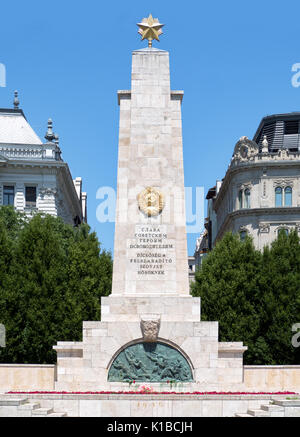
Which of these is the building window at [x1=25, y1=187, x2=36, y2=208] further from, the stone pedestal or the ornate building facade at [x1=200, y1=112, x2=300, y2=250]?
the stone pedestal

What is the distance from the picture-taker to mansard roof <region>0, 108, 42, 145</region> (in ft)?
255

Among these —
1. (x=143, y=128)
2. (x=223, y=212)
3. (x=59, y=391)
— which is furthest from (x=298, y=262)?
(x=223, y=212)

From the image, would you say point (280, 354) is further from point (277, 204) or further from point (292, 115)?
point (292, 115)

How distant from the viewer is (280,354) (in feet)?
155

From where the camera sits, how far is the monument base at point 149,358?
35.3 m

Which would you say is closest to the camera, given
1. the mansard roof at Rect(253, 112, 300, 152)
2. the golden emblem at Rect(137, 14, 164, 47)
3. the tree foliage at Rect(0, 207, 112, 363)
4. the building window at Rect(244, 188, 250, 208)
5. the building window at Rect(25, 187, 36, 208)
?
the golden emblem at Rect(137, 14, 164, 47)

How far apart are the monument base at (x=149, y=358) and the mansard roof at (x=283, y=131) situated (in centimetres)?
4168

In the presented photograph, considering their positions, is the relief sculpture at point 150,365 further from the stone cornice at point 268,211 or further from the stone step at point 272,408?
the stone cornice at point 268,211

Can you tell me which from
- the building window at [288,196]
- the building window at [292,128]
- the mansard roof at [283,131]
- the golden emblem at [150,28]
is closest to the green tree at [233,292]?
the golden emblem at [150,28]

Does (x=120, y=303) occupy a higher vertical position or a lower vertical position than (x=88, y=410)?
higher

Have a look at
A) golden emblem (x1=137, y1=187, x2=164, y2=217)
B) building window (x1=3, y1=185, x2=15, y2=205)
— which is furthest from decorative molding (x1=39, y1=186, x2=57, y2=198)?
golden emblem (x1=137, y1=187, x2=164, y2=217)

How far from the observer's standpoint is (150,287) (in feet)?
121

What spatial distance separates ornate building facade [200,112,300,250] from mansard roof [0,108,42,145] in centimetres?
1700

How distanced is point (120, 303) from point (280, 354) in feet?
44.9
